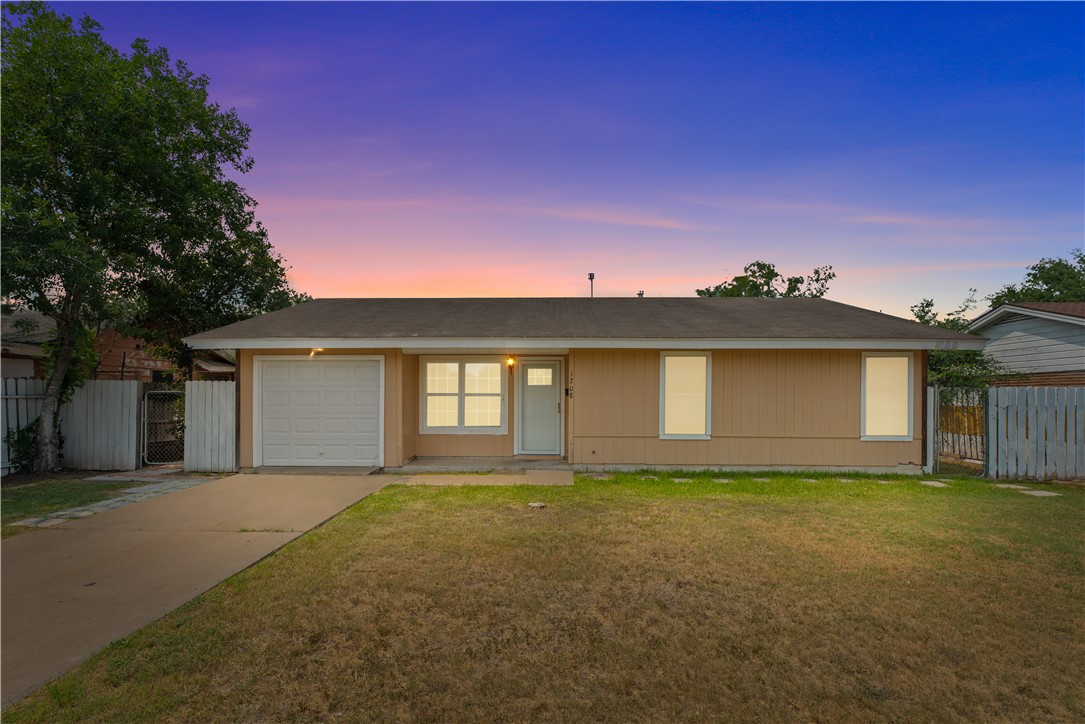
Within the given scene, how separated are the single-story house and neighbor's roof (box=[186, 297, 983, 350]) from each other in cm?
4

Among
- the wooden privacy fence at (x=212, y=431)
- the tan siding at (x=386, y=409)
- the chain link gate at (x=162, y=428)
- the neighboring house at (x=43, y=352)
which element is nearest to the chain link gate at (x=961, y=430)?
the tan siding at (x=386, y=409)

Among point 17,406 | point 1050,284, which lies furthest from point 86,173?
point 1050,284

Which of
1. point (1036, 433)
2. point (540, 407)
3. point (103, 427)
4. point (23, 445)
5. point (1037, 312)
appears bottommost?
point (23, 445)

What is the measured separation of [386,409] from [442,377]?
1.59 meters

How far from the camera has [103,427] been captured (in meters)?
10.1

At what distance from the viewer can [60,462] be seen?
10.0 metres

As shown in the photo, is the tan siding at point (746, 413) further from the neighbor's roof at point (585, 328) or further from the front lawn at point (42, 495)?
the front lawn at point (42, 495)

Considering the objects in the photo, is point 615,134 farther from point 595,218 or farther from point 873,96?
point 873,96

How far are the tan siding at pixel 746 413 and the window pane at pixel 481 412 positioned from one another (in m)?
1.97

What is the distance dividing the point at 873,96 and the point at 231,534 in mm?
15165

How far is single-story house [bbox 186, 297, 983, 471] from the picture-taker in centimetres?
934

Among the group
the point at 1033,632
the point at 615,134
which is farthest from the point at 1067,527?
the point at 615,134

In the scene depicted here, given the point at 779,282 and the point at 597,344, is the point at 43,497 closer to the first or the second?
the point at 597,344

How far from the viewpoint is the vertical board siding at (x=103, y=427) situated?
10.1 metres
